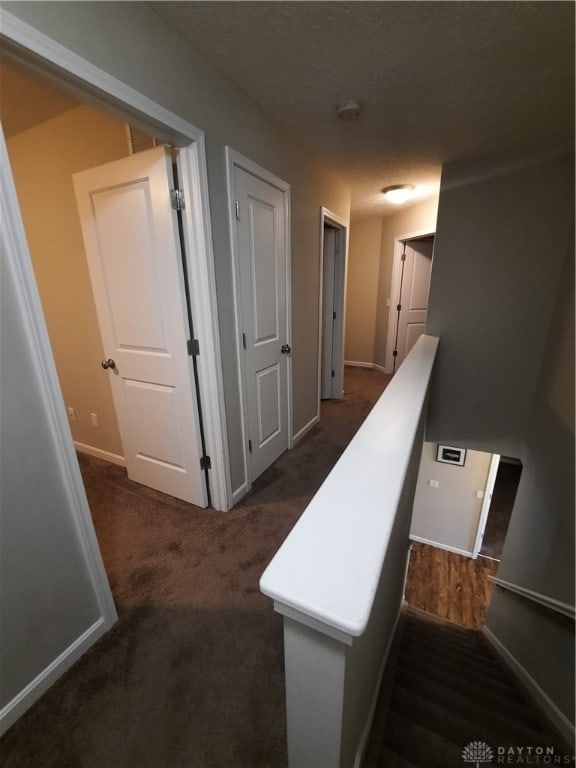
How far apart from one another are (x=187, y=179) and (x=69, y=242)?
1040mm

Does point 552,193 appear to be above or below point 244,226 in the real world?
above

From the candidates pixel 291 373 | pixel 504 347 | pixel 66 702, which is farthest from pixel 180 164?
pixel 504 347

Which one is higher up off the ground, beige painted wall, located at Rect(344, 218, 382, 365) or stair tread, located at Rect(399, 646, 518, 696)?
beige painted wall, located at Rect(344, 218, 382, 365)

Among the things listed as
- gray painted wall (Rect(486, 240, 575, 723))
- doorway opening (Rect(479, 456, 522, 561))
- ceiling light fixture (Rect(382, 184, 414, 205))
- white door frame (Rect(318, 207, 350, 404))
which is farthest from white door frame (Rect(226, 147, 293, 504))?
doorway opening (Rect(479, 456, 522, 561))

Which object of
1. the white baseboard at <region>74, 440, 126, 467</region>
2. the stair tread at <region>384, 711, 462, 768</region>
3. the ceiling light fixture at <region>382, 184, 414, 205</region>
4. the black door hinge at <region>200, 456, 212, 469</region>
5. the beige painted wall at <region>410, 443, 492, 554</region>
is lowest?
the beige painted wall at <region>410, 443, 492, 554</region>

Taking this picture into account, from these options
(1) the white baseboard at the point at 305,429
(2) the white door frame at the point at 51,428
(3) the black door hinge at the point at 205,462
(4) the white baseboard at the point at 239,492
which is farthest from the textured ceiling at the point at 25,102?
(1) the white baseboard at the point at 305,429

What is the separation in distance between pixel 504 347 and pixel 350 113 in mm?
1981

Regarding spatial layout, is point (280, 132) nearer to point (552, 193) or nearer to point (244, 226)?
point (244, 226)

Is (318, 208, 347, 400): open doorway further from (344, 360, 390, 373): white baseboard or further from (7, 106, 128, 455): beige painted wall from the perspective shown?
(7, 106, 128, 455): beige painted wall

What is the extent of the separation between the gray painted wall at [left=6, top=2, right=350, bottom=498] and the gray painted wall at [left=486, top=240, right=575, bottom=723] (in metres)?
1.67

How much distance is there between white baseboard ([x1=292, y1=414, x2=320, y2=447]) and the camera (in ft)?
8.26

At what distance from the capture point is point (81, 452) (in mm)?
2332

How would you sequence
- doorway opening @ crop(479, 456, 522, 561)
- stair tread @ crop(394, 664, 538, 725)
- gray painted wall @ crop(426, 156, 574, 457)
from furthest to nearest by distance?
doorway opening @ crop(479, 456, 522, 561) < gray painted wall @ crop(426, 156, 574, 457) < stair tread @ crop(394, 664, 538, 725)
